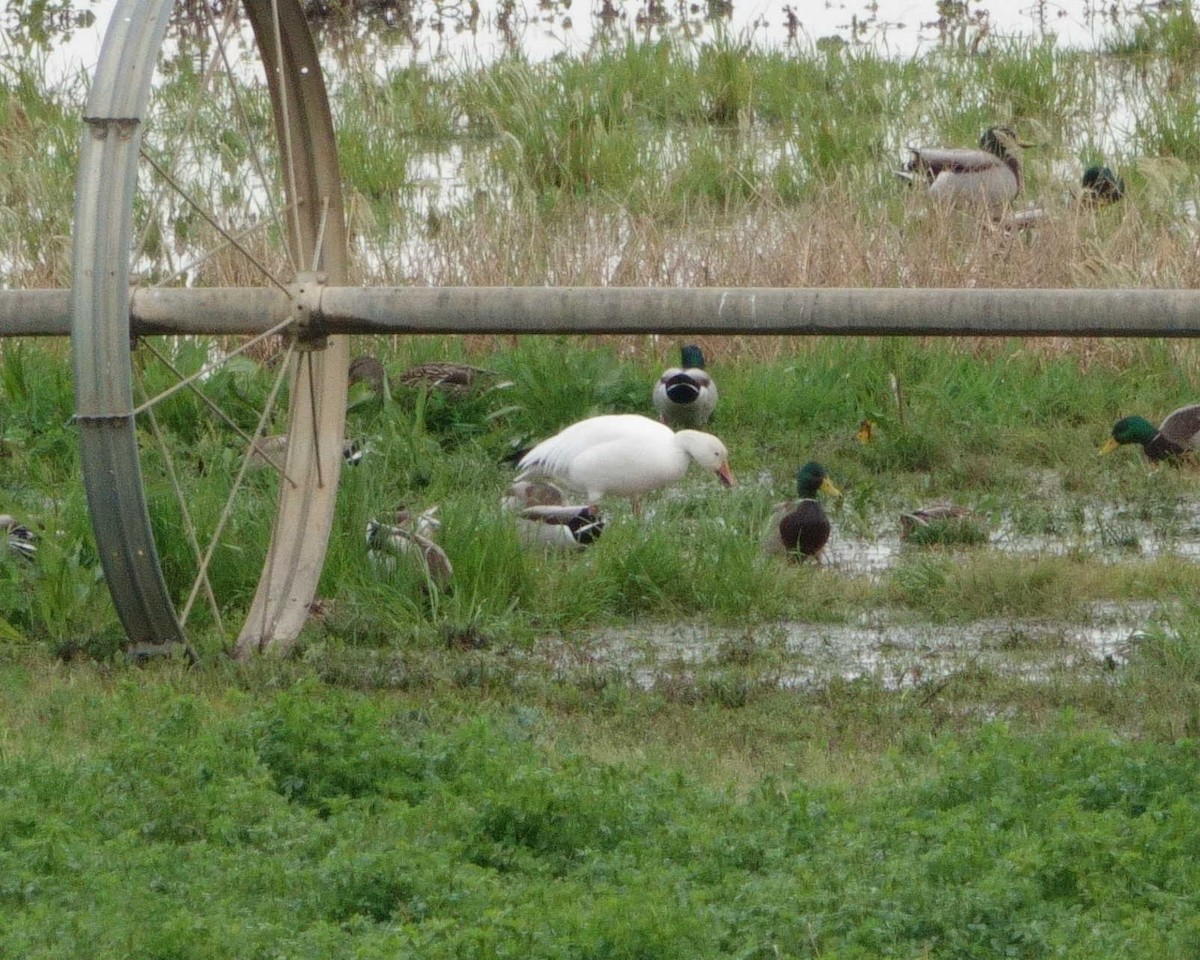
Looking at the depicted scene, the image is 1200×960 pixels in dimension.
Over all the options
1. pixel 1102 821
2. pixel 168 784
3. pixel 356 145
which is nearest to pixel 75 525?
pixel 168 784

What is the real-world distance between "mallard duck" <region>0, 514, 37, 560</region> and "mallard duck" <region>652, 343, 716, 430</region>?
2.89 m

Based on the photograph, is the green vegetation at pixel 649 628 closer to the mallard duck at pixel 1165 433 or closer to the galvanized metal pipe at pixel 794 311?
the mallard duck at pixel 1165 433

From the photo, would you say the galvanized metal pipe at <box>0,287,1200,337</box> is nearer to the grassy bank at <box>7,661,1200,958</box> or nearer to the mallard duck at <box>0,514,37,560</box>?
the mallard duck at <box>0,514,37,560</box>

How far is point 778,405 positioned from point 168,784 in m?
5.13

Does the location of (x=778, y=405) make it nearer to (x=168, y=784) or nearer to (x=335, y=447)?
(x=335, y=447)

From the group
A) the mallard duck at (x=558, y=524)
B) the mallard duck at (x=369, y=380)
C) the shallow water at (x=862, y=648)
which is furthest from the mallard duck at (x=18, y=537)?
the mallard duck at (x=369, y=380)

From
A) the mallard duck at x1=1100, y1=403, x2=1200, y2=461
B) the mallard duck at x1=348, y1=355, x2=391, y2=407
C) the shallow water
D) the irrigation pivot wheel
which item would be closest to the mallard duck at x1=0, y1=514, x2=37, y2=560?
the irrigation pivot wheel

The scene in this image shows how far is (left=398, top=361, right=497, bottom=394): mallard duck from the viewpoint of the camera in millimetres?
8258

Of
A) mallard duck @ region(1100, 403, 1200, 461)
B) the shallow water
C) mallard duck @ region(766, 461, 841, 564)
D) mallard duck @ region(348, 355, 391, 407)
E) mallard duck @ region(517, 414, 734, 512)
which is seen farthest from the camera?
mallard duck @ region(348, 355, 391, 407)

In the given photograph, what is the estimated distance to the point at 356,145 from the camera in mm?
12094

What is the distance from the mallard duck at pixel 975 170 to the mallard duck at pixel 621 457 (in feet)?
9.87

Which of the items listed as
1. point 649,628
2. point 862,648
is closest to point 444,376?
point 649,628

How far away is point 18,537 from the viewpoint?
6.52m

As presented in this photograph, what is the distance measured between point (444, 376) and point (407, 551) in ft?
7.94
